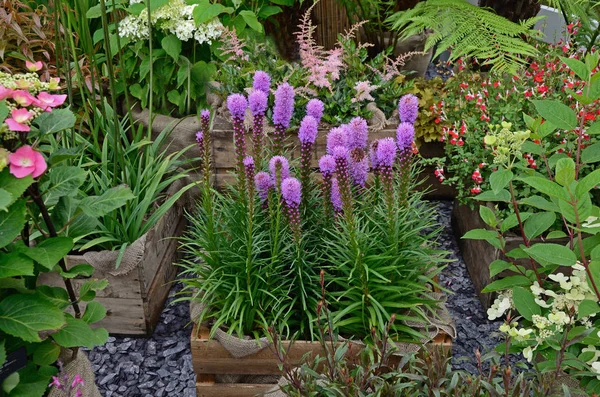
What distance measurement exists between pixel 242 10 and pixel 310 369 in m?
2.14

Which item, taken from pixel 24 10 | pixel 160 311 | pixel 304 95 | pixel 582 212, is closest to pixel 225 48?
pixel 304 95

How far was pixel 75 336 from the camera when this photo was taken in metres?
1.58

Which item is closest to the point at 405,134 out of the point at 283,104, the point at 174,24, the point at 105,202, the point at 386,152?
the point at 386,152

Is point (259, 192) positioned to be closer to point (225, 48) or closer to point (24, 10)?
point (225, 48)

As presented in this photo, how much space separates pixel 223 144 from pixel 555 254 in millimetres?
1593

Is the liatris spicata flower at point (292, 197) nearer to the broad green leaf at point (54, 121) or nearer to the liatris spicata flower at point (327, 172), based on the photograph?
the liatris spicata flower at point (327, 172)

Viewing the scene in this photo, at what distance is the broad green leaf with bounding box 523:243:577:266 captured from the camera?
153 centimetres

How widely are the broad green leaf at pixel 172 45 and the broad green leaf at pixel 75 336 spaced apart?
1738 millimetres

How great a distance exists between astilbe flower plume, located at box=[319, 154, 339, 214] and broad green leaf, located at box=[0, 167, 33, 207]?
78 cm

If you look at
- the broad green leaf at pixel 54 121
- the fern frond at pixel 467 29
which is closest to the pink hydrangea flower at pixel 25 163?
the broad green leaf at pixel 54 121

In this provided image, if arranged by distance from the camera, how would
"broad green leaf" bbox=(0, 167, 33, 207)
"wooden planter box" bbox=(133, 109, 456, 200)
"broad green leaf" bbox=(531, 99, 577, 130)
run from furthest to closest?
1. "wooden planter box" bbox=(133, 109, 456, 200)
2. "broad green leaf" bbox=(531, 99, 577, 130)
3. "broad green leaf" bbox=(0, 167, 33, 207)

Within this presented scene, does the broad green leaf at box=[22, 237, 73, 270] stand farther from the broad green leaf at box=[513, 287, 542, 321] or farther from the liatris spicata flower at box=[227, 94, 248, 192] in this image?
the broad green leaf at box=[513, 287, 542, 321]

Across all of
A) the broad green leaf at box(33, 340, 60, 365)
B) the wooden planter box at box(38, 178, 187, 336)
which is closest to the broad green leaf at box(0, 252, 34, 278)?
the broad green leaf at box(33, 340, 60, 365)

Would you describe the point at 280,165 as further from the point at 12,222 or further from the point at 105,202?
the point at 12,222
